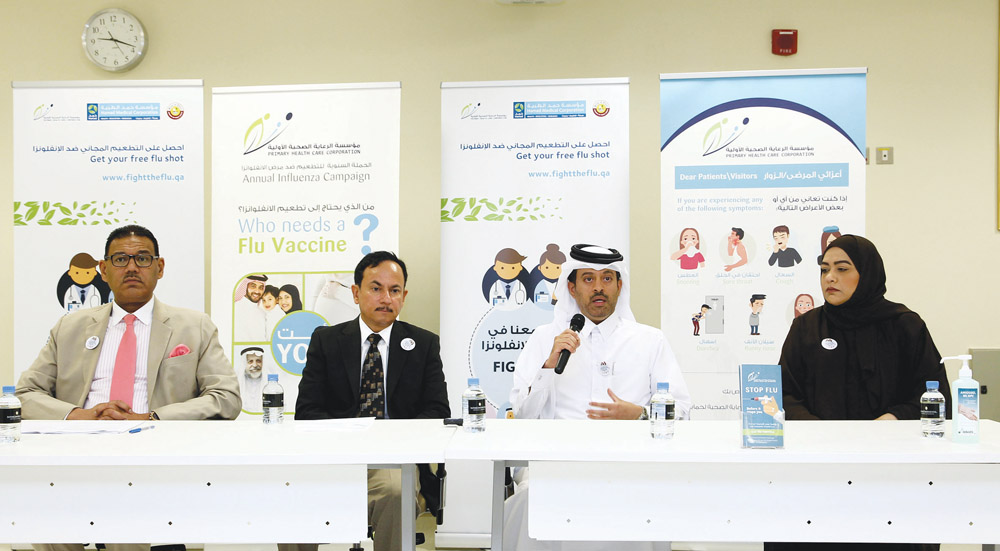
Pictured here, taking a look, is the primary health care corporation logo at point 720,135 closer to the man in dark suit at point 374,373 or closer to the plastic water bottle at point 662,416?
the man in dark suit at point 374,373

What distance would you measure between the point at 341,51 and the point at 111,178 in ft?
5.41

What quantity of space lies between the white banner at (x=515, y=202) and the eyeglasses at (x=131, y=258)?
158 cm

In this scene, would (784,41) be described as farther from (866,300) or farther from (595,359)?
(595,359)

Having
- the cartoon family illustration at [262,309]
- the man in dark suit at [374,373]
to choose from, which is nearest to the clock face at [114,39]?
the cartoon family illustration at [262,309]

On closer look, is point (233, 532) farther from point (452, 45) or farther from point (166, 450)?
point (452, 45)

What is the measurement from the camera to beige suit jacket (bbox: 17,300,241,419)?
3.64 metres

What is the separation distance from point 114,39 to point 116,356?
259cm

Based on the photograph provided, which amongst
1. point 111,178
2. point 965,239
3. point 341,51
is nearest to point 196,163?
point 111,178

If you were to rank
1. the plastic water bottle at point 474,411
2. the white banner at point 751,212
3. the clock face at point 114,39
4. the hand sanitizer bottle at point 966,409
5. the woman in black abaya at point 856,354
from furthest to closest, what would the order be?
the clock face at point 114,39
the white banner at point 751,212
the woman in black abaya at point 856,354
the plastic water bottle at point 474,411
the hand sanitizer bottle at point 966,409

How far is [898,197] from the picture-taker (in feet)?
16.5

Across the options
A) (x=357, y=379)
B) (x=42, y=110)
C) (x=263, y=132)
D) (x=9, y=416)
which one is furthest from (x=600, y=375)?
(x=42, y=110)

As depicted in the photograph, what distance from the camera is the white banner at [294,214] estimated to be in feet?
15.1

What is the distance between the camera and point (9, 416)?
8.53ft

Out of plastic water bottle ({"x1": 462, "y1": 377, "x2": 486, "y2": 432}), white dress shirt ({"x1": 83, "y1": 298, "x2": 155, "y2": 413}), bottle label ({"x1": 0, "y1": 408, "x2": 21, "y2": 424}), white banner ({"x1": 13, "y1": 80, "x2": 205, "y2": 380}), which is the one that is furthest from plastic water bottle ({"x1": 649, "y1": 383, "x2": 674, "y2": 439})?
white banner ({"x1": 13, "y1": 80, "x2": 205, "y2": 380})
